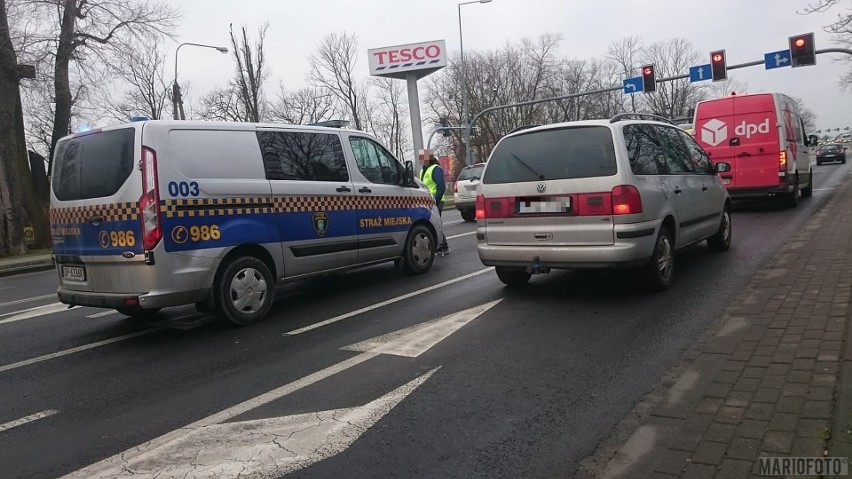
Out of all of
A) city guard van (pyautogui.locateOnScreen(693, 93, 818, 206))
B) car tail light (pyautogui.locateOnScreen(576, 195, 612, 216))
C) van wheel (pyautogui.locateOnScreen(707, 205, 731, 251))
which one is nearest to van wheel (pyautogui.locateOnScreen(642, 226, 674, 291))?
car tail light (pyautogui.locateOnScreen(576, 195, 612, 216))

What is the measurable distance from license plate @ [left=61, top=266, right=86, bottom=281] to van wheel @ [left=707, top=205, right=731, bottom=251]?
7.83 metres

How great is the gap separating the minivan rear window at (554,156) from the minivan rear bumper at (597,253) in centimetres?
67

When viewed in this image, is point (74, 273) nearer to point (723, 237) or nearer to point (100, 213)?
point (100, 213)

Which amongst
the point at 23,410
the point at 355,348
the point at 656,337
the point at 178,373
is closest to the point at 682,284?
the point at 656,337

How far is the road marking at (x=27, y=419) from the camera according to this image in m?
3.99

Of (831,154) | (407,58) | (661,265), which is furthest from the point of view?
(831,154)

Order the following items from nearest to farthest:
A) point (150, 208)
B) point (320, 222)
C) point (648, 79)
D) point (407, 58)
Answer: point (150, 208) → point (320, 222) → point (648, 79) → point (407, 58)

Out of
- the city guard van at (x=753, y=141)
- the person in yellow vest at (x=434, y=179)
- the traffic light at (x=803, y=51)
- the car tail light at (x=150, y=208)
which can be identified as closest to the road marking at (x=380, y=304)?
the car tail light at (x=150, y=208)

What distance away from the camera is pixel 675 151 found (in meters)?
7.50

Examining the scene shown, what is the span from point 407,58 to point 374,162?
37792 mm

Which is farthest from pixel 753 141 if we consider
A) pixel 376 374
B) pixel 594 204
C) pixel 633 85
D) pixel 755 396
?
pixel 633 85

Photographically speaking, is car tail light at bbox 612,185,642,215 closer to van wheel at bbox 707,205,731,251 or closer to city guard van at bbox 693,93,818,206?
van wheel at bbox 707,205,731,251

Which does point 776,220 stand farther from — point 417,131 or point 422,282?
point 417,131

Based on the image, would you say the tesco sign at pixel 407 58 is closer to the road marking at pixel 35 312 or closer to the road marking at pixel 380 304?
the road marking at pixel 380 304
